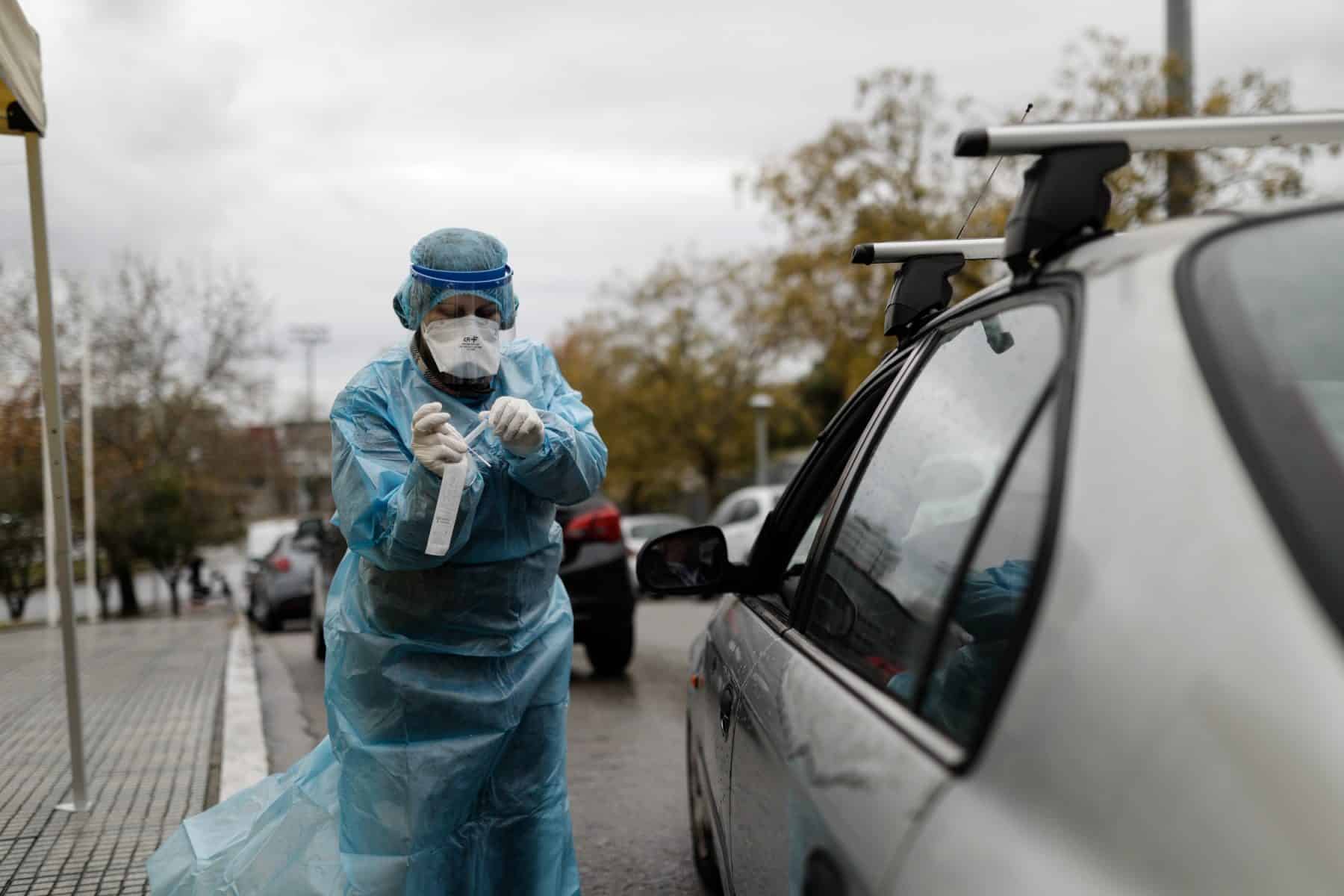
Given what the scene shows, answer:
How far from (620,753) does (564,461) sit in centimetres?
374

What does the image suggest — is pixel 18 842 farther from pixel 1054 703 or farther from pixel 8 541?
pixel 8 541

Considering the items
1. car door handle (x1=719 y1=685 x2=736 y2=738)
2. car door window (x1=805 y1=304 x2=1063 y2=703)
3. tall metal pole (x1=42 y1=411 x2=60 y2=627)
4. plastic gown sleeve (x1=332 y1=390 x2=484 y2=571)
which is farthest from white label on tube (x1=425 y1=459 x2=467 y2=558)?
tall metal pole (x1=42 y1=411 x2=60 y2=627)

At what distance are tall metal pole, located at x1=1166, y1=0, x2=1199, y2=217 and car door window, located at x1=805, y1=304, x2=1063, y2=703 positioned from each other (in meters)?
7.29

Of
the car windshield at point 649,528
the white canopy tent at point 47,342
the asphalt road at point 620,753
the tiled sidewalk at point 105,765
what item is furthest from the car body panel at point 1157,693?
the car windshield at point 649,528

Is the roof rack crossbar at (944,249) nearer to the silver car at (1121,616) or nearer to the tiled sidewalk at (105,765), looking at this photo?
the silver car at (1121,616)

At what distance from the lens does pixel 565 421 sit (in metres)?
3.12

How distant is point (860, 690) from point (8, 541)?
2237cm

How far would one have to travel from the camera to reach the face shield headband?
311cm

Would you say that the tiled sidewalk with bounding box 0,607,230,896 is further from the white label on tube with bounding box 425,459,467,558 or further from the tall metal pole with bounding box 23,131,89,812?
the white label on tube with bounding box 425,459,467,558

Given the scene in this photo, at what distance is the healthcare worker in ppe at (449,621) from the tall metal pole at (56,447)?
1964 mm

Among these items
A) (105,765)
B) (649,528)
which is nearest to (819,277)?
(649,528)

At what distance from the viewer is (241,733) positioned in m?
6.52

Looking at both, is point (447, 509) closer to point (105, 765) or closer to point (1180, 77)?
point (105, 765)

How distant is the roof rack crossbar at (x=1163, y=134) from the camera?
63.6 inches
